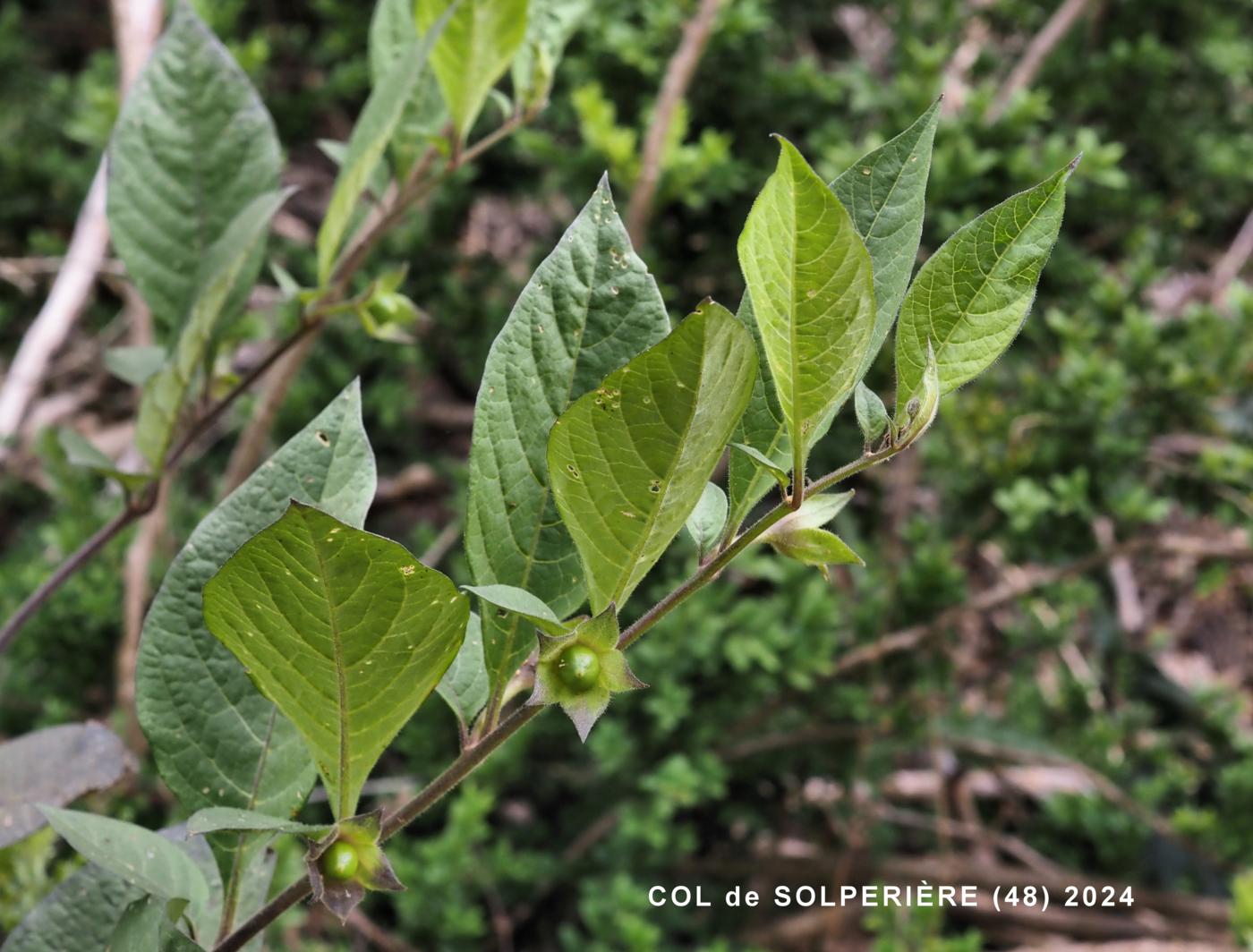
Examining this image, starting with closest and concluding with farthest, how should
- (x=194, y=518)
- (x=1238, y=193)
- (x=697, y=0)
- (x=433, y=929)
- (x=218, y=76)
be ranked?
(x=218, y=76) < (x=433, y=929) < (x=194, y=518) < (x=697, y=0) < (x=1238, y=193)

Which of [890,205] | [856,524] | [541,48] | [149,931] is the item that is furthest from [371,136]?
[856,524]

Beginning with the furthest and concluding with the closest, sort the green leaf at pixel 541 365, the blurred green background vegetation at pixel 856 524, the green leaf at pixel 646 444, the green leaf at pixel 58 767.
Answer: the blurred green background vegetation at pixel 856 524, the green leaf at pixel 58 767, the green leaf at pixel 541 365, the green leaf at pixel 646 444

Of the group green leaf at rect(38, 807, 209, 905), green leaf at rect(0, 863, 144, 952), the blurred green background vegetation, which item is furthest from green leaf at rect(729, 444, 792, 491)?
the blurred green background vegetation

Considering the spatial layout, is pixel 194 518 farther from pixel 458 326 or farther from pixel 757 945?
pixel 757 945

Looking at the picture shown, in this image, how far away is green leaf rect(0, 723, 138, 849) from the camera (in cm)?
75

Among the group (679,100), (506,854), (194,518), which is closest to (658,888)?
(506,854)

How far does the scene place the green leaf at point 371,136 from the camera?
0.78 m

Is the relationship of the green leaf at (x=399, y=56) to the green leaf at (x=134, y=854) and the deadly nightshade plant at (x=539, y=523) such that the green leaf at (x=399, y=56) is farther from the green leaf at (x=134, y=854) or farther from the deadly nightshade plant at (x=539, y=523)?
the green leaf at (x=134, y=854)

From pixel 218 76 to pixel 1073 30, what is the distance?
1.71 metres

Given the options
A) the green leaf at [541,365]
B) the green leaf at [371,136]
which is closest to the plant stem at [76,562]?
the green leaf at [371,136]

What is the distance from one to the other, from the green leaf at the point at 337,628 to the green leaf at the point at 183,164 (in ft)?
1.50

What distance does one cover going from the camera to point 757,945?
1.61 metres

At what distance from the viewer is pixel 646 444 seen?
1.53 ft

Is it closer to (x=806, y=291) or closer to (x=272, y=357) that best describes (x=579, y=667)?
(x=806, y=291)
